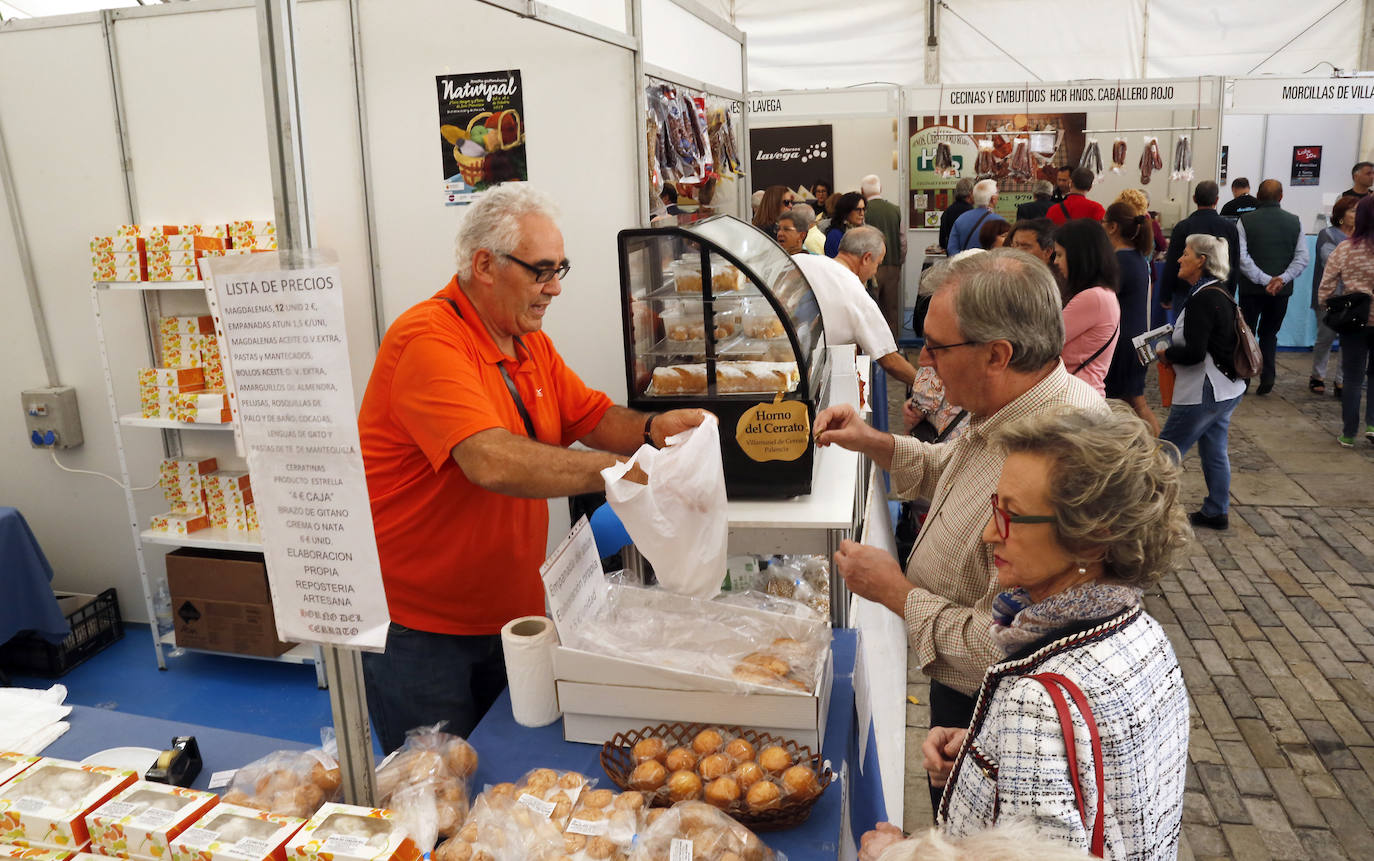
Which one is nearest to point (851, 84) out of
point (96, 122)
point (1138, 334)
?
point (1138, 334)

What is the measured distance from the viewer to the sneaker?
21.4 ft

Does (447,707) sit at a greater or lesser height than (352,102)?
lesser

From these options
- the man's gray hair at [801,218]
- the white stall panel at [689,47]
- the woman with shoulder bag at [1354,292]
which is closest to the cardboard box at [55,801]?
the white stall panel at [689,47]

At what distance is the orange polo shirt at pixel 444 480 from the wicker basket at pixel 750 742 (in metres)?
0.63

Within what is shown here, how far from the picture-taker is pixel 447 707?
2543 millimetres

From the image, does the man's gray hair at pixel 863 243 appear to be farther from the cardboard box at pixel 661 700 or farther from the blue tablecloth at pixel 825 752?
the cardboard box at pixel 661 700

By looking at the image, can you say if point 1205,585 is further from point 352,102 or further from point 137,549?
point 137,549

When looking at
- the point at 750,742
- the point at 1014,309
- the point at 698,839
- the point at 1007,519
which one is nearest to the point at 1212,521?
the point at 1014,309

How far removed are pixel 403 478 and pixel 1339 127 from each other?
14.2 meters

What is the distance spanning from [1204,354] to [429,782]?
5.37m

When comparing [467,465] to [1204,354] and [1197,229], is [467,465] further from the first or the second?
[1197,229]

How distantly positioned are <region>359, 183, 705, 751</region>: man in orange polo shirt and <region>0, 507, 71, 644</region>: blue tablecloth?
10.2ft

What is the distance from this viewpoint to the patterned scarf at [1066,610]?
1504 mm

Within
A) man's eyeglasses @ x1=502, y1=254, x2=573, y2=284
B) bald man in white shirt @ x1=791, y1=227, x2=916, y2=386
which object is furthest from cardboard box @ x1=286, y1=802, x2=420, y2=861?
bald man in white shirt @ x1=791, y1=227, x2=916, y2=386
